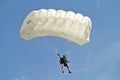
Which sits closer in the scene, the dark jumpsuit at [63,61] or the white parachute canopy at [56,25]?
the white parachute canopy at [56,25]

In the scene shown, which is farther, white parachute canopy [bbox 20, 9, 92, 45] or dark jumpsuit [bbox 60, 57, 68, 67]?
dark jumpsuit [bbox 60, 57, 68, 67]

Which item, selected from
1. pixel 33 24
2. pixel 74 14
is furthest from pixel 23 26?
pixel 74 14

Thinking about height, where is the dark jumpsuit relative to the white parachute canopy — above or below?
below

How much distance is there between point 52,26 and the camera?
65.3m

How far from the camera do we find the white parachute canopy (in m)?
65.2

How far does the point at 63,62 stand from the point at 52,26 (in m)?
3.76

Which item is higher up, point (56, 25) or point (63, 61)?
point (56, 25)

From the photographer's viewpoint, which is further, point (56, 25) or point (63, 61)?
point (63, 61)

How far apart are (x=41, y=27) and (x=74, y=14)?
11.8ft

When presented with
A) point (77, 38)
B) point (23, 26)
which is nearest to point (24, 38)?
point (23, 26)

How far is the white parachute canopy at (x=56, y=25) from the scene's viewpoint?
6525 centimetres

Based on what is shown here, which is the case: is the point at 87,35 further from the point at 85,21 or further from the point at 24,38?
the point at 24,38

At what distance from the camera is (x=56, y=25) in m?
65.3

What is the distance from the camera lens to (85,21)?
6669cm
